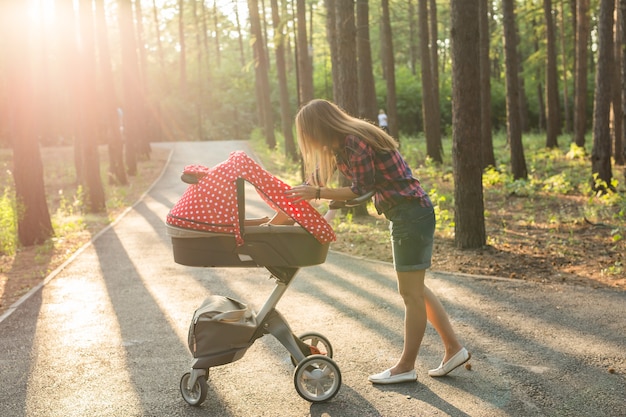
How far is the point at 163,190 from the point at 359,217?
1011 cm

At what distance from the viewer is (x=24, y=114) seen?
42.9ft

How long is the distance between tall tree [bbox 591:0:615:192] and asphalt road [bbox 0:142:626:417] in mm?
7650

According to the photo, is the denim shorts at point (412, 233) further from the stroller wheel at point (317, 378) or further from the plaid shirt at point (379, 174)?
the stroller wheel at point (317, 378)

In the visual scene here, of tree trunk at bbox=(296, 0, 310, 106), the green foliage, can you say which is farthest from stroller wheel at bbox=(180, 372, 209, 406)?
tree trunk at bbox=(296, 0, 310, 106)

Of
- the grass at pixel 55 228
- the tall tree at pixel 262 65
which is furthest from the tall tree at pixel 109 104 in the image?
the tall tree at pixel 262 65

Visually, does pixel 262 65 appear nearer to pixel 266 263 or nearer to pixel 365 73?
pixel 365 73

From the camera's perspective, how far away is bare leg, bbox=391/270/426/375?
536 cm

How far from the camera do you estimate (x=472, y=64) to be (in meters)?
10.9

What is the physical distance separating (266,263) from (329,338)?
1.96m

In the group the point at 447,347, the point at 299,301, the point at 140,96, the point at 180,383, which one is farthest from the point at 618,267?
the point at 140,96

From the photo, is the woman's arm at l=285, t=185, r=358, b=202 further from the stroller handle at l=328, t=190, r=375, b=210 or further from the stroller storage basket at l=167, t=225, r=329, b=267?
the stroller storage basket at l=167, t=225, r=329, b=267

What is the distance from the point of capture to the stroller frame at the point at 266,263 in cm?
494

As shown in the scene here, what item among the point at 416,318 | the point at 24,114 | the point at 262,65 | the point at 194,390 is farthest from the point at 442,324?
the point at 262,65

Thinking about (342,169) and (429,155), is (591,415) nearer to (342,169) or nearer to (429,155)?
(342,169)
